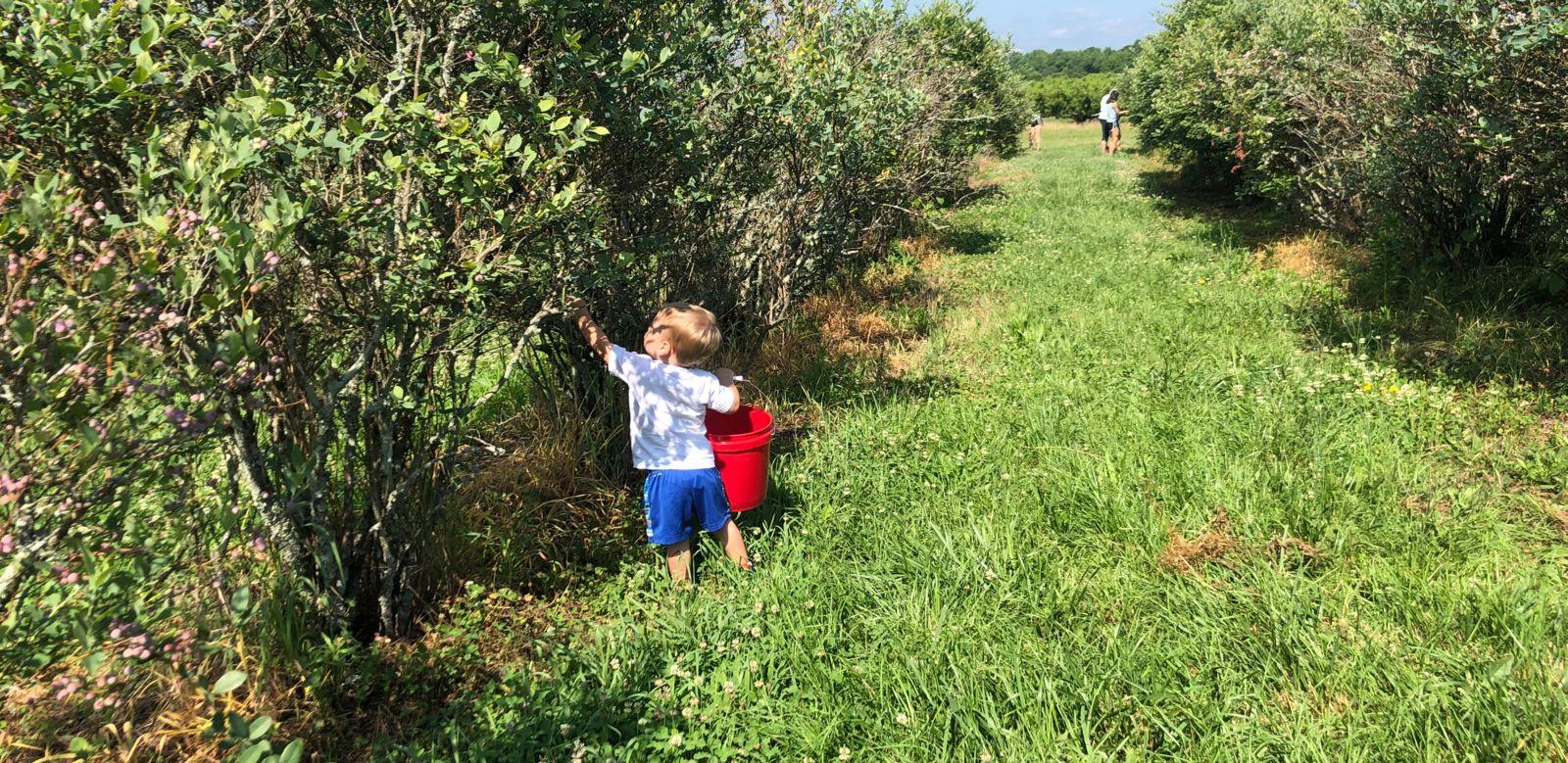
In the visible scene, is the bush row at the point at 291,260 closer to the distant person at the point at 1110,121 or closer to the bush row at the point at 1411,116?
the bush row at the point at 1411,116

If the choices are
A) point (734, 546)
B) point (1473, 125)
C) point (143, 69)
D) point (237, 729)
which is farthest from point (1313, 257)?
point (237, 729)

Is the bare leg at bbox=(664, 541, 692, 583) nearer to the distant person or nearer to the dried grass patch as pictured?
the dried grass patch

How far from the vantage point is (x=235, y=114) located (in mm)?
2020

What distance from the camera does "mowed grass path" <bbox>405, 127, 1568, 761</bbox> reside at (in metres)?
2.37

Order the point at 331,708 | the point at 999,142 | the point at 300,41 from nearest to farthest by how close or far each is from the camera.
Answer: the point at 331,708 → the point at 300,41 → the point at 999,142

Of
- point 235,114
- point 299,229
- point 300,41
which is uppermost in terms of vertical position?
point 300,41

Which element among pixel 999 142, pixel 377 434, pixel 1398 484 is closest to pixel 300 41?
pixel 377 434

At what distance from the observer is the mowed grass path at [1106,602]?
2373 mm

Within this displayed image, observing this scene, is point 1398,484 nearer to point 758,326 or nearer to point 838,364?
point 838,364

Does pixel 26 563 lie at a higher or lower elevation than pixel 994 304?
higher

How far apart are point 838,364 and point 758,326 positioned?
63 cm

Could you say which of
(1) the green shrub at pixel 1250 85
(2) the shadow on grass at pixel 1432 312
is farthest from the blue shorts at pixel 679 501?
(1) the green shrub at pixel 1250 85

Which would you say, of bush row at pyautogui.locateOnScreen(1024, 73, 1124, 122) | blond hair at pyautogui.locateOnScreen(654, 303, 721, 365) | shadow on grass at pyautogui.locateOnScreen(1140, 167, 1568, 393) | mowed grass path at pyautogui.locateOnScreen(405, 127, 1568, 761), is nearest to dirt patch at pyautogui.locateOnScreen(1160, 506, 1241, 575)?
mowed grass path at pyautogui.locateOnScreen(405, 127, 1568, 761)

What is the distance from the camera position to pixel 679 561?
3.27 metres
